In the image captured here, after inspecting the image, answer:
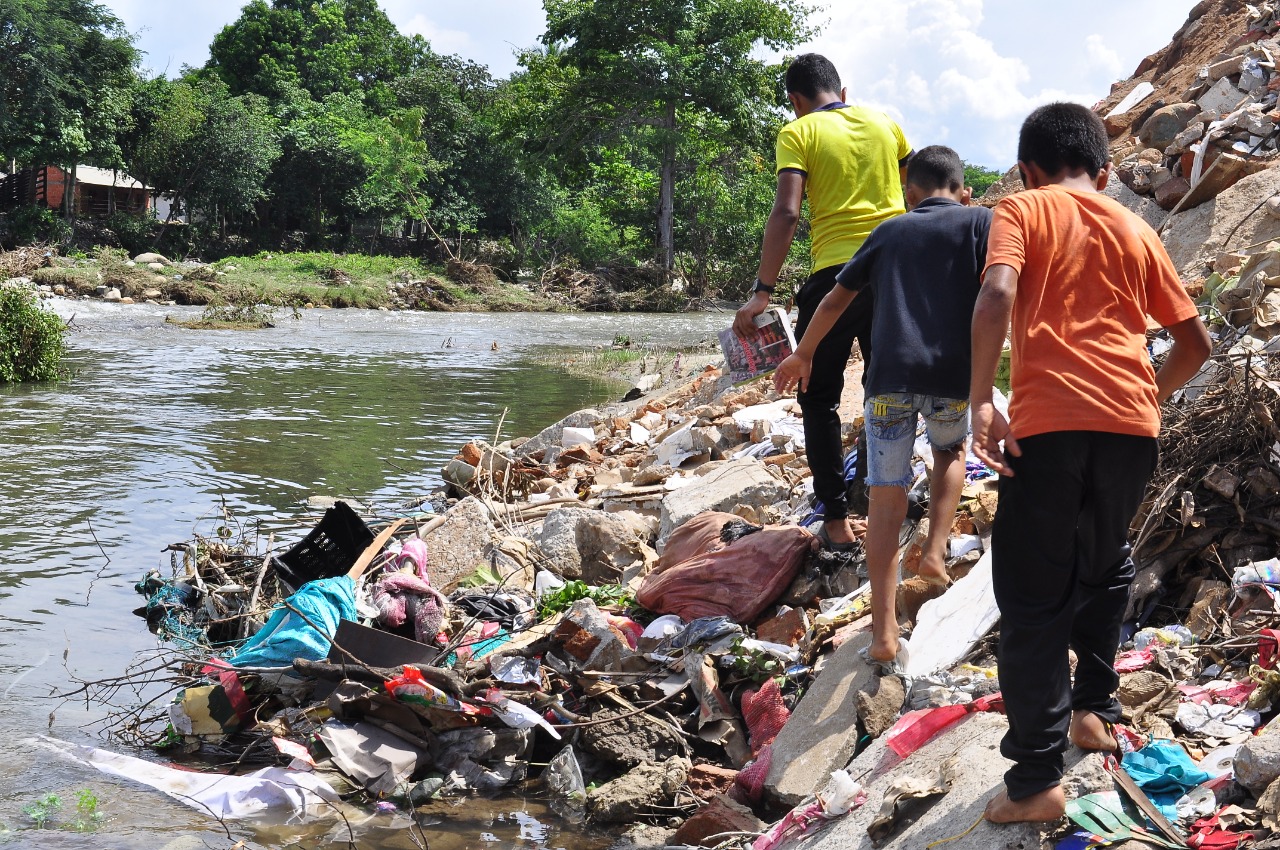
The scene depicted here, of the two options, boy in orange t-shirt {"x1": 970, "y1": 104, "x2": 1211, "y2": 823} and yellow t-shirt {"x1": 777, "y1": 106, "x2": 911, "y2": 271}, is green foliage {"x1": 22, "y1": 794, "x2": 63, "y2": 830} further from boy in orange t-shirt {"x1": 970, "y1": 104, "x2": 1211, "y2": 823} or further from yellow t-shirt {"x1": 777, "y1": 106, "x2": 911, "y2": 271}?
yellow t-shirt {"x1": 777, "y1": 106, "x2": 911, "y2": 271}

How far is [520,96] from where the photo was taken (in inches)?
1341

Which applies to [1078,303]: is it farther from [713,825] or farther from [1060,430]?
[713,825]

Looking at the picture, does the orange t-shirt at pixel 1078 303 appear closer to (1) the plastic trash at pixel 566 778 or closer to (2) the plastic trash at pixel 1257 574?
(2) the plastic trash at pixel 1257 574

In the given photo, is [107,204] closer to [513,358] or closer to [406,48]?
[406,48]

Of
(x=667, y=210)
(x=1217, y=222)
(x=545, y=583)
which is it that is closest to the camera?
(x=545, y=583)

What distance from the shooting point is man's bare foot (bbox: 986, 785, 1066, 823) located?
2.33 meters

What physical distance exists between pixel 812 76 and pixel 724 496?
1.98m

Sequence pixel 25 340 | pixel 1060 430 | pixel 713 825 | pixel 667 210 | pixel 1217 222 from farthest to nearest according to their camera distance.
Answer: pixel 667 210, pixel 25 340, pixel 1217 222, pixel 713 825, pixel 1060 430

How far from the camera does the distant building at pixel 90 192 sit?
33.5 m

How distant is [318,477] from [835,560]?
6004mm

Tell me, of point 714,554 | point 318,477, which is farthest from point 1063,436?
point 318,477

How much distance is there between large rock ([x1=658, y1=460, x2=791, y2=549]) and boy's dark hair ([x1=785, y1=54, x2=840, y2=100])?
1.88m

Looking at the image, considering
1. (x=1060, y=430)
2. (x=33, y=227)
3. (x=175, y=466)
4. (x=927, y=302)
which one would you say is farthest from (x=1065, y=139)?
(x=33, y=227)

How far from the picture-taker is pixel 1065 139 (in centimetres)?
253
